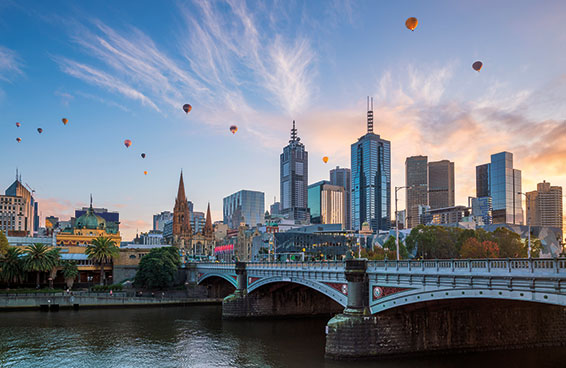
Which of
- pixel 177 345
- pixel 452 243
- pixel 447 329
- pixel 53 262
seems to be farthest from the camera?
pixel 452 243

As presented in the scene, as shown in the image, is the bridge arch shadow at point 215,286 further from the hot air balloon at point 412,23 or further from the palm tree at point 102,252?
the hot air balloon at point 412,23

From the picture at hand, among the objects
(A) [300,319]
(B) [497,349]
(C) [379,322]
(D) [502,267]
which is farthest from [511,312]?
(A) [300,319]

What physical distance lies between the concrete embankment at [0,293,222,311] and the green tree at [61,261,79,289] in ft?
53.0

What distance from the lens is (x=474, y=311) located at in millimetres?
49406

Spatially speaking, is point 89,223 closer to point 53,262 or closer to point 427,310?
point 53,262

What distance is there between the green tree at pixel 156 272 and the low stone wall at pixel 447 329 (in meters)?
68.8

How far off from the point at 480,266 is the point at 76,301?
77.7 meters

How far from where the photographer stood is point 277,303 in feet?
266

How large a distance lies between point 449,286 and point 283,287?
144ft

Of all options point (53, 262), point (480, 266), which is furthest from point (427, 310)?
point (53, 262)

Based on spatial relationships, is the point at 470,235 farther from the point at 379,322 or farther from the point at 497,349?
the point at 379,322

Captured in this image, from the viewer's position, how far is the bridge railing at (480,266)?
3144 centimetres

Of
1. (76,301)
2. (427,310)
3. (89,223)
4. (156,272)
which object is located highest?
(89,223)

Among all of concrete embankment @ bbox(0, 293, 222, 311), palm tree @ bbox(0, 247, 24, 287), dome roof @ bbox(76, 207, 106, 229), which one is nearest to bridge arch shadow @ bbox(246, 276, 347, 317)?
concrete embankment @ bbox(0, 293, 222, 311)
